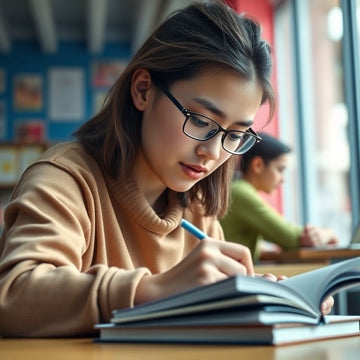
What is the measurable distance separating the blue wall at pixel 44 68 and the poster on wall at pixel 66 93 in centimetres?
5

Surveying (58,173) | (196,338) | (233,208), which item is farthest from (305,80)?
(196,338)

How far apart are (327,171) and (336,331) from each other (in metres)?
6.83

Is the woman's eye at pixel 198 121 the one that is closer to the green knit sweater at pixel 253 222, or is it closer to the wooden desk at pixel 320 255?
the wooden desk at pixel 320 255

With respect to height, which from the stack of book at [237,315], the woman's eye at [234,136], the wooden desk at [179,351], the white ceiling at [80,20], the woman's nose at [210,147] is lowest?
the wooden desk at [179,351]

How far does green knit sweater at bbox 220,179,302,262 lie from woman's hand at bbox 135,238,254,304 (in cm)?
244

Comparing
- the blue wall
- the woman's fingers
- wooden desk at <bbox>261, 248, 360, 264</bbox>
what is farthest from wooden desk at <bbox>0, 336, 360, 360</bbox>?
the blue wall

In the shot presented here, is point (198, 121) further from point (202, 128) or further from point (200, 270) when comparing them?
point (200, 270)

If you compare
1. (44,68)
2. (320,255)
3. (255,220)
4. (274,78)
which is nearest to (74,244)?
(320,255)

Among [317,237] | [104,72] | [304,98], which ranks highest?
[104,72]

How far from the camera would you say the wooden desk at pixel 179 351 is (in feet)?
2.12

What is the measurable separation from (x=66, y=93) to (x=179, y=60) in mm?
6852

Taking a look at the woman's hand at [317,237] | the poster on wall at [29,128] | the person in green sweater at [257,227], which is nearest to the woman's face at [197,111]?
the person in green sweater at [257,227]

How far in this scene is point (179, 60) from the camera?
3.96 ft

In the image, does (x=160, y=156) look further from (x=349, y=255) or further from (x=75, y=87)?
(x=75, y=87)
